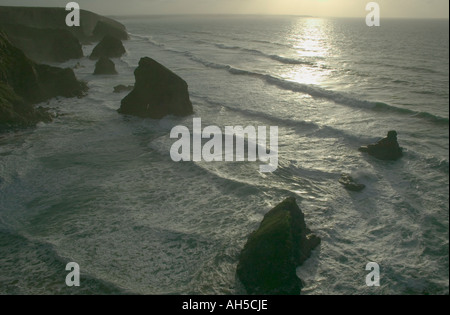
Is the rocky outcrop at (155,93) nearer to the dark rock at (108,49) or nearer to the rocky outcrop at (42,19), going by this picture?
the dark rock at (108,49)

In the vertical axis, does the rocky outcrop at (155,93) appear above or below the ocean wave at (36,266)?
above

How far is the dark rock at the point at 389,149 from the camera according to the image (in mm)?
15773

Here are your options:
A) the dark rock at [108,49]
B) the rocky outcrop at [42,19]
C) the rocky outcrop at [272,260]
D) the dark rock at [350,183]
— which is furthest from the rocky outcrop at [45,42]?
the rocky outcrop at [272,260]

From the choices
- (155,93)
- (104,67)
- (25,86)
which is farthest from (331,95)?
(104,67)

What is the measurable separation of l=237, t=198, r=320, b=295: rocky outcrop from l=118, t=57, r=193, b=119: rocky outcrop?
15163 millimetres

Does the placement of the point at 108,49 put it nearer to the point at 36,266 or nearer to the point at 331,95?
the point at 331,95

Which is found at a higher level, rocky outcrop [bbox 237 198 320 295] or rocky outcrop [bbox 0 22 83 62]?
rocky outcrop [bbox 0 22 83 62]

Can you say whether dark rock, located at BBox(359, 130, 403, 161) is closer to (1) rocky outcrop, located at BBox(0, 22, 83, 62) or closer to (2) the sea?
(2) the sea

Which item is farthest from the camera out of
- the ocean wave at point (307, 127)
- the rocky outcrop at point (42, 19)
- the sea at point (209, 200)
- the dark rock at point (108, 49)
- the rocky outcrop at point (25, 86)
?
the rocky outcrop at point (42, 19)

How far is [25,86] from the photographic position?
24156mm

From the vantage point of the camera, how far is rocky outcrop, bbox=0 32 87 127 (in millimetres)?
20047

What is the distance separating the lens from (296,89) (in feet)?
102

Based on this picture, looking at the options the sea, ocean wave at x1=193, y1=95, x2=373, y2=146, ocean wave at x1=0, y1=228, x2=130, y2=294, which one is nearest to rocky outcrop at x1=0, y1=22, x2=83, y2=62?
the sea

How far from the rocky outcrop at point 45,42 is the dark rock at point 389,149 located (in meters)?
44.1
